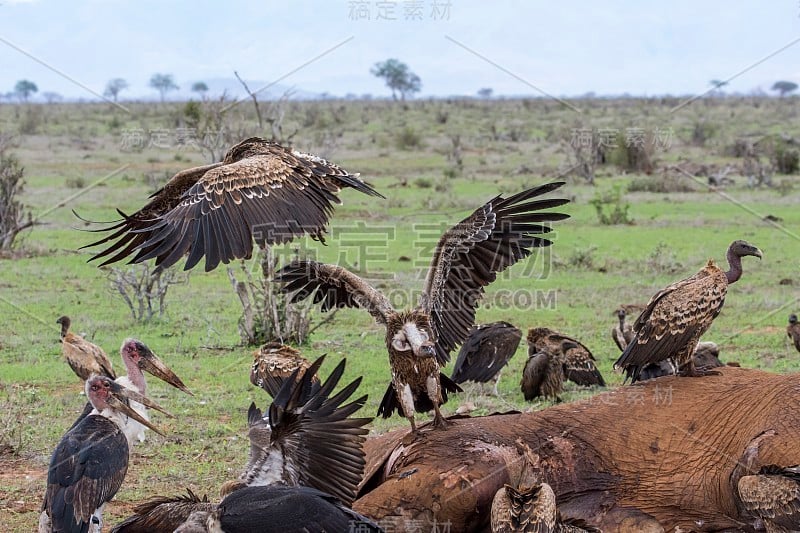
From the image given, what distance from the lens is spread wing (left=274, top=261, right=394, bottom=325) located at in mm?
6508

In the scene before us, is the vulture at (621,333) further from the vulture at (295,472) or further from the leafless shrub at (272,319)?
the vulture at (295,472)

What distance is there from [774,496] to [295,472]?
2.50 m

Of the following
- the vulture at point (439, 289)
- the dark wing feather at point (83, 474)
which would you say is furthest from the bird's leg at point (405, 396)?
the dark wing feather at point (83, 474)

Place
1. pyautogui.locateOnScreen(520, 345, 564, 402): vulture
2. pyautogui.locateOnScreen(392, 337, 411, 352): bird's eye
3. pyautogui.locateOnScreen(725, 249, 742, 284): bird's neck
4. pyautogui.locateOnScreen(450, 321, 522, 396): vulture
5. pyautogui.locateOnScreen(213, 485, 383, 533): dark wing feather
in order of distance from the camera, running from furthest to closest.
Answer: pyautogui.locateOnScreen(450, 321, 522, 396): vulture, pyautogui.locateOnScreen(520, 345, 564, 402): vulture, pyautogui.locateOnScreen(725, 249, 742, 284): bird's neck, pyautogui.locateOnScreen(392, 337, 411, 352): bird's eye, pyautogui.locateOnScreen(213, 485, 383, 533): dark wing feather

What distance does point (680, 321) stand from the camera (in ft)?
21.0

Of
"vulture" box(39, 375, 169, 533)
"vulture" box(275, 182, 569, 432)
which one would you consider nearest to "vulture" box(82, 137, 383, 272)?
"vulture" box(275, 182, 569, 432)

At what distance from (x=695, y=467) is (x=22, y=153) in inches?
1273

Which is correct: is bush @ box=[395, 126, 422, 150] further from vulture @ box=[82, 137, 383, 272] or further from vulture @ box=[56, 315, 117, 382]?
vulture @ box=[82, 137, 383, 272]

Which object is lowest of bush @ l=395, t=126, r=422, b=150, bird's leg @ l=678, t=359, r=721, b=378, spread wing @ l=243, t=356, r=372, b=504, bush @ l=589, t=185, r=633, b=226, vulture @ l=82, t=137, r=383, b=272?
spread wing @ l=243, t=356, r=372, b=504

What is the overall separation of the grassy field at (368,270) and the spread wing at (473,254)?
2.18 meters

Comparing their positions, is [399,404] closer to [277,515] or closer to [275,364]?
[277,515]

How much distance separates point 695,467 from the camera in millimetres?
5789

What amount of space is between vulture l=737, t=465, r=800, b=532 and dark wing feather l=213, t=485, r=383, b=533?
77.0 inches

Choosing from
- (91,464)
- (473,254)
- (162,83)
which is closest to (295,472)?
(91,464)
